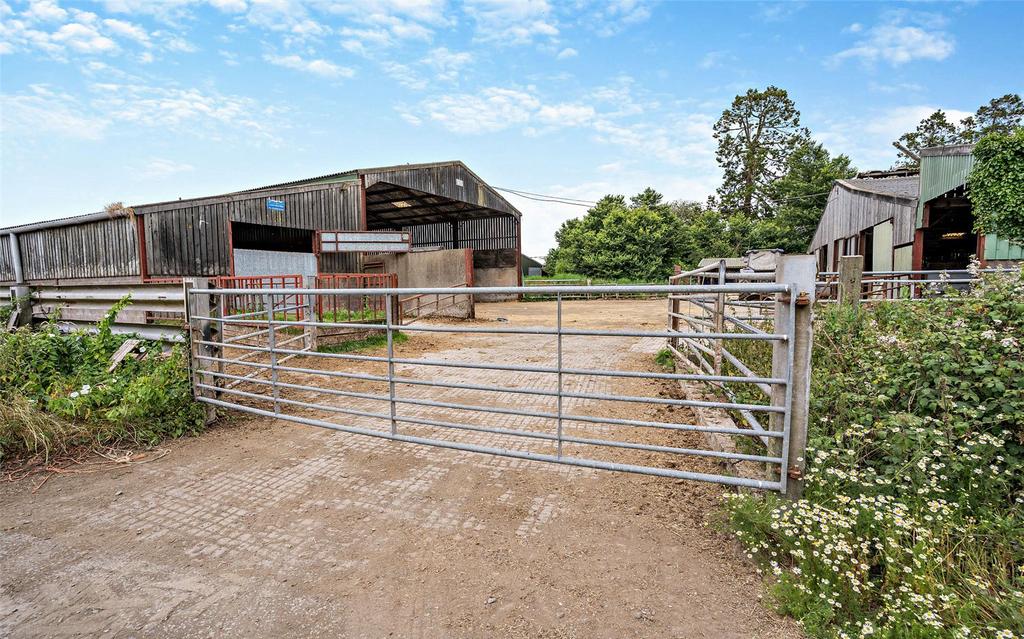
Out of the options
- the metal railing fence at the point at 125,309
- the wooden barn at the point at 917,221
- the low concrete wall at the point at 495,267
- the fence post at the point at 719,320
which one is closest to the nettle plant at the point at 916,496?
the fence post at the point at 719,320

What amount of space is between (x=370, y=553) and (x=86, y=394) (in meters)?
3.81

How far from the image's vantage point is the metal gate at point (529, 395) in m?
2.93

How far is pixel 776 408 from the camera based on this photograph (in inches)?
109

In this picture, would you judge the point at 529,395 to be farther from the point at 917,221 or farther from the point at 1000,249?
the point at 917,221

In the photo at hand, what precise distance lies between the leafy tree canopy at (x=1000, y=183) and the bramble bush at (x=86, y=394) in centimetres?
1561

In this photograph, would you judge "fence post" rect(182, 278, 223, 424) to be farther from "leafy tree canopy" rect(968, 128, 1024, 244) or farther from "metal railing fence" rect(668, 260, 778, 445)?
"leafy tree canopy" rect(968, 128, 1024, 244)

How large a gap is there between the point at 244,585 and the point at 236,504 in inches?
39.9

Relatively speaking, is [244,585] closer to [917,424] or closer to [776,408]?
[776,408]

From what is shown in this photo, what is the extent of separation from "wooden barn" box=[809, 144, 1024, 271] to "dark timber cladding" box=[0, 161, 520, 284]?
51.1 ft

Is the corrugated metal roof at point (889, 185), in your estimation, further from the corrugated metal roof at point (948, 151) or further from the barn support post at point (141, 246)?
the barn support post at point (141, 246)

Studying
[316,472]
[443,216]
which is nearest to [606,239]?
[443,216]

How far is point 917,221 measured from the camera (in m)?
14.1

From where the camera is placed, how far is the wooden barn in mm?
12154

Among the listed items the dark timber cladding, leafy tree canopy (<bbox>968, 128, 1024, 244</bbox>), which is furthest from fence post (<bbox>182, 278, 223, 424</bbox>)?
leafy tree canopy (<bbox>968, 128, 1024, 244</bbox>)
